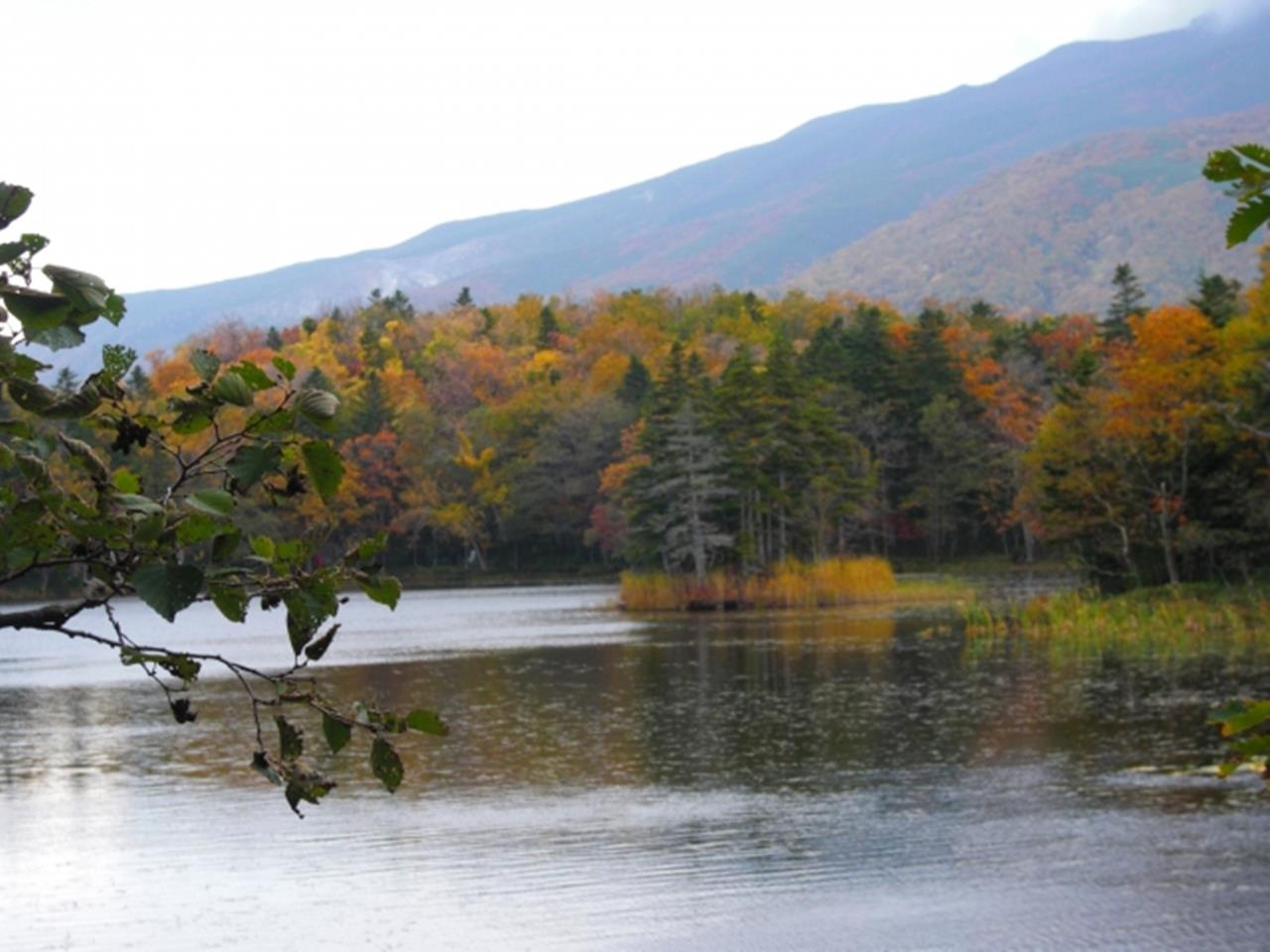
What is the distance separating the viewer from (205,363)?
10.4 feet

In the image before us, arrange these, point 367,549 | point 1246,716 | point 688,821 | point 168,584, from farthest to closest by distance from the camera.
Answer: point 688,821, point 367,549, point 168,584, point 1246,716

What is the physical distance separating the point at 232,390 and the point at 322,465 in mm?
204

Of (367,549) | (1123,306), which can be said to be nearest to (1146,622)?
(367,549)

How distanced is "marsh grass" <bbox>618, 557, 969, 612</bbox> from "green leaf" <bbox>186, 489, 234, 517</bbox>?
1732 inches

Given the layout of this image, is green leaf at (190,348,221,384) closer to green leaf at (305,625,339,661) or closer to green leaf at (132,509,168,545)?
green leaf at (132,509,168,545)

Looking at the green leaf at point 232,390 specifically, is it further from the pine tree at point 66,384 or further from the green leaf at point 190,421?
the pine tree at point 66,384

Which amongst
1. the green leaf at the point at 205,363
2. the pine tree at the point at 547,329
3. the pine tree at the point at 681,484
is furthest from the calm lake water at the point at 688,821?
the pine tree at the point at 547,329

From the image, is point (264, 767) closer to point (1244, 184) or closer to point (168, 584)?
point (168, 584)

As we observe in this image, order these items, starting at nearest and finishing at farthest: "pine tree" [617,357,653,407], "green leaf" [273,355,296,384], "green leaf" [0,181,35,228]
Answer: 1. "green leaf" [0,181,35,228]
2. "green leaf" [273,355,296,384]
3. "pine tree" [617,357,653,407]

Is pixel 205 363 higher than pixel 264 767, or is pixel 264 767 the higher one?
pixel 205 363

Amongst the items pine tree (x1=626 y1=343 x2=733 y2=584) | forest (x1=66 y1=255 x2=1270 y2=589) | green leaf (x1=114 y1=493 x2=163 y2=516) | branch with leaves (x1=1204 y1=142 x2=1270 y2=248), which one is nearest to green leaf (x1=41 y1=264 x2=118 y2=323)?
green leaf (x1=114 y1=493 x2=163 y2=516)

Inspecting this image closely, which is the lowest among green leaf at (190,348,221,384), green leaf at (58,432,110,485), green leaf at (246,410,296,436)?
green leaf at (58,432,110,485)

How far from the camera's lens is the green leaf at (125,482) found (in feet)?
10.8

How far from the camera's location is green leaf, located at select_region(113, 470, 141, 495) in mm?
3279
